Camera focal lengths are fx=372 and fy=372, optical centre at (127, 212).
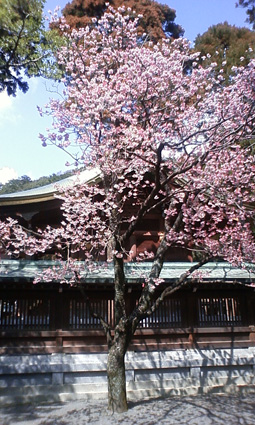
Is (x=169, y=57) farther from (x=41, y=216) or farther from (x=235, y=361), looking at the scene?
(x=235, y=361)

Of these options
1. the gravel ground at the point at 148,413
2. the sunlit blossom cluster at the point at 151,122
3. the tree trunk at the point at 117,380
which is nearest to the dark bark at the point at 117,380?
the tree trunk at the point at 117,380

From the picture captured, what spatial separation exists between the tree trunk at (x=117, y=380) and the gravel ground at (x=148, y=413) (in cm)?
19

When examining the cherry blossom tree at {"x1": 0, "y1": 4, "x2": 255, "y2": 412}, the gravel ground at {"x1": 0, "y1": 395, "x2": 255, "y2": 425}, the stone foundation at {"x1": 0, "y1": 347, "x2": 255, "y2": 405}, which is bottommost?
the gravel ground at {"x1": 0, "y1": 395, "x2": 255, "y2": 425}

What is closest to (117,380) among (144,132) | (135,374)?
(135,374)

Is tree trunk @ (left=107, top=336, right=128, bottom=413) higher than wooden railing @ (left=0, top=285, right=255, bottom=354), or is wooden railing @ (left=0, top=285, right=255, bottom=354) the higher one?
wooden railing @ (left=0, top=285, right=255, bottom=354)

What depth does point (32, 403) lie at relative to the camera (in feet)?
31.7

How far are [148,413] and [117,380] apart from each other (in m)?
1.27

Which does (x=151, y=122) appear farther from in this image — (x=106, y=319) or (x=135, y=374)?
(x=135, y=374)

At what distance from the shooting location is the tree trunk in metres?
8.28

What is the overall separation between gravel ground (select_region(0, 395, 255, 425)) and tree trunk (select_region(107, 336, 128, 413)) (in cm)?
19

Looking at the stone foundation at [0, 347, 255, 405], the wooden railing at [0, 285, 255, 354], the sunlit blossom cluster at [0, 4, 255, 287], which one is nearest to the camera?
the sunlit blossom cluster at [0, 4, 255, 287]

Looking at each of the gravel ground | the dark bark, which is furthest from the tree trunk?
the gravel ground

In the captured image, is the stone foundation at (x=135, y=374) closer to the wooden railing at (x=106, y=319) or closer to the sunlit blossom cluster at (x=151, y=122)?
the wooden railing at (x=106, y=319)

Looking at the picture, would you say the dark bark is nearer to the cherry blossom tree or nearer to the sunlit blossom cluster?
the cherry blossom tree
